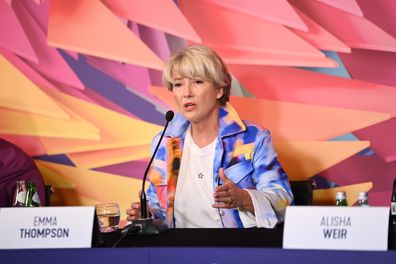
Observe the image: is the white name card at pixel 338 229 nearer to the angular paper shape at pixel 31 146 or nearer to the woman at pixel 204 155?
the woman at pixel 204 155

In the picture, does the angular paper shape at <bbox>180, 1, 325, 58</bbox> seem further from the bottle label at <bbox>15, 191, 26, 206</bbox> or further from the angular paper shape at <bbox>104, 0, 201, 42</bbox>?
the bottle label at <bbox>15, 191, 26, 206</bbox>

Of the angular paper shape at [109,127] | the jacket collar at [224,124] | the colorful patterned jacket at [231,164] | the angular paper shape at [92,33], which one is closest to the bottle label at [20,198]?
the colorful patterned jacket at [231,164]

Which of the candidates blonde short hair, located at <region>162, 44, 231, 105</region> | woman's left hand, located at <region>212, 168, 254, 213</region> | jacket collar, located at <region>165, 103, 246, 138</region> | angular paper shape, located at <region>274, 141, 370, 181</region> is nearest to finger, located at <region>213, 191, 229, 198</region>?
woman's left hand, located at <region>212, 168, 254, 213</region>

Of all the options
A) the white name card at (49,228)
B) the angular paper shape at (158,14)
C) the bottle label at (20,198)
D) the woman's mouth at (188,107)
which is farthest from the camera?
the angular paper shape at (158,14)

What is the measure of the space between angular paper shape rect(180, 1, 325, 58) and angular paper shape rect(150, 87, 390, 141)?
218 mm

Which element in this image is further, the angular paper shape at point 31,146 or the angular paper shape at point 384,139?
the angular paper shape at point 31,146

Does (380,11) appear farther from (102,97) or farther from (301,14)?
(102,97)

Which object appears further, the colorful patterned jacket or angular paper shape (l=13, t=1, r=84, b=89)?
angular paper shape (l=13, t=1, r=84, b=89)

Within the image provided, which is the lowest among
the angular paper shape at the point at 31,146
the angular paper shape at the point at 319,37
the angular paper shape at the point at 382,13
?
the angular paper shape at the point at 31,146

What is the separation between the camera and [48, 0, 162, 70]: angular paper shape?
278cm

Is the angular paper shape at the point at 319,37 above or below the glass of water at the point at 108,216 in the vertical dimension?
above

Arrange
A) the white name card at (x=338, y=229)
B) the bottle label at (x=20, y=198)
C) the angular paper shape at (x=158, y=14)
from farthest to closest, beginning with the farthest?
the angular paper shape at (x=158, y=14)
the bottle label at (x=20, y=198)
the white name card at (x=338, y=229)

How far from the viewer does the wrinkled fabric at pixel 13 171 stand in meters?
2.63

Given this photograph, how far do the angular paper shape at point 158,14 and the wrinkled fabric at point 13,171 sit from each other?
0.72m
